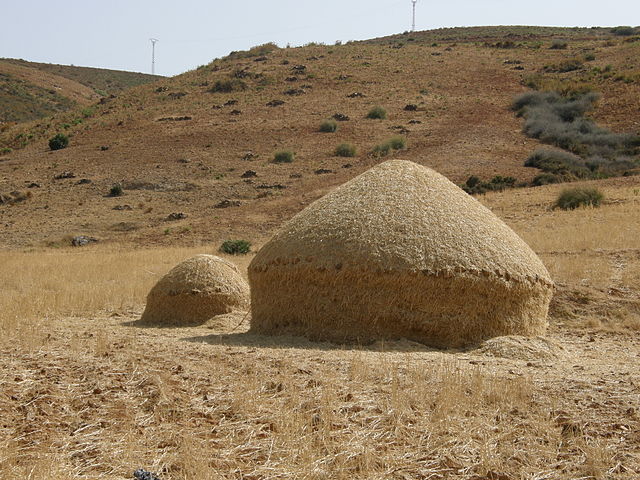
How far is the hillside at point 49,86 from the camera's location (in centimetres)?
6412

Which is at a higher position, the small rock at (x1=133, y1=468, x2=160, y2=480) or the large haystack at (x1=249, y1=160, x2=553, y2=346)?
the large haystack at (x1=249, y1=160, x2=553, y2=346)

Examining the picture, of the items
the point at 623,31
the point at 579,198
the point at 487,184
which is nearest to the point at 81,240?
the point at 487,184

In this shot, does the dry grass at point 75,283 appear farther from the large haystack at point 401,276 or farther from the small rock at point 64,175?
the small rock at point 64,175

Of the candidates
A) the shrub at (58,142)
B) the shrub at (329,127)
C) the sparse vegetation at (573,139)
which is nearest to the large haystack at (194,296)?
the sparse vegetation at (573,139)

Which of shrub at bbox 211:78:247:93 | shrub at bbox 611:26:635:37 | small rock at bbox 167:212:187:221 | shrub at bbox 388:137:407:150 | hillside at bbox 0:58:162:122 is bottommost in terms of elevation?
small rock at bbox 167:212:187:221

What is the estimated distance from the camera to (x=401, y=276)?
858 centimetres

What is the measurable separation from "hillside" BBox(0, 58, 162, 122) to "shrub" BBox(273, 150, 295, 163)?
32412mm

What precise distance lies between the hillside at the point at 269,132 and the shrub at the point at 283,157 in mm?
479

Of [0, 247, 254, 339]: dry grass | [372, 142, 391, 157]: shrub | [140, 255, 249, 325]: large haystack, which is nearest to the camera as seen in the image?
[140, 255, 249, 325]: large haystack

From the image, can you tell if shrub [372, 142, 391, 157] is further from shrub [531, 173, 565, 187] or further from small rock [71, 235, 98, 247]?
small rock [71, 235, 98, 247]

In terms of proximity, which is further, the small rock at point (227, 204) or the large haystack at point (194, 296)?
the small rock at point (227, 204)

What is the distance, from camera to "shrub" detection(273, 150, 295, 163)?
36.1 meters

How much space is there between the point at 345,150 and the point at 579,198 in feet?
52.1

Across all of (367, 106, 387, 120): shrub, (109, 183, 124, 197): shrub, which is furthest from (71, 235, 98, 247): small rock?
(367, 106, 387, 120): shrub
